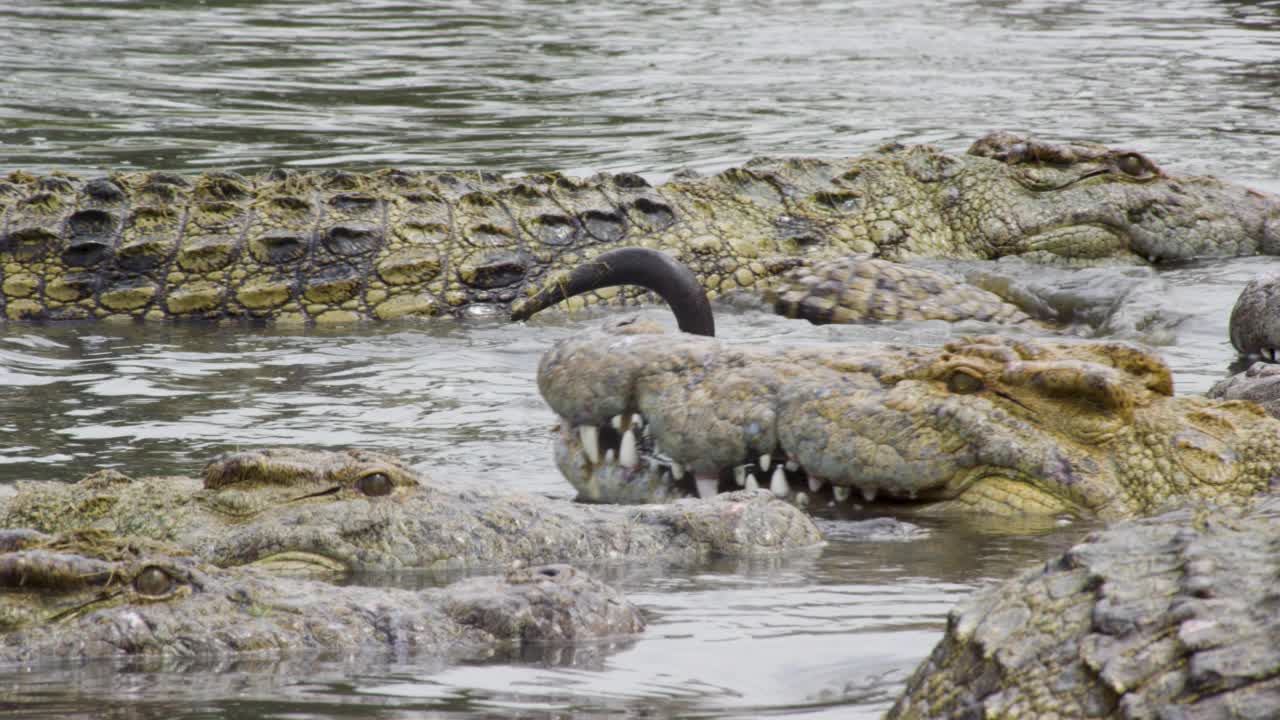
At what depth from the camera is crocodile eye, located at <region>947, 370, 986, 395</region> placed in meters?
4.84

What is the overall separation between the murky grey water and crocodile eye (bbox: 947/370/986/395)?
397 mm

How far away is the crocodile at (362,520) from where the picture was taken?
4.18m

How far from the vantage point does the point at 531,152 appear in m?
13.3

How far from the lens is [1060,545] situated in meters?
4.45

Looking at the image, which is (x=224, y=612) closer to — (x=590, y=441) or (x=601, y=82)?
(x=590, y=441)

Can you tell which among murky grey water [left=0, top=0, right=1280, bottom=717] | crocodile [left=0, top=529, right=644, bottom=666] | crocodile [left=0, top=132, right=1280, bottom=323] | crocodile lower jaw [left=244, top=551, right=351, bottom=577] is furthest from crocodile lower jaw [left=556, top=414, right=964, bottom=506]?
crocodile [left=0, top=132, right=1280, bottom=323]

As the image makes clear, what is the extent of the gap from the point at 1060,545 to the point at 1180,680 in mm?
2322

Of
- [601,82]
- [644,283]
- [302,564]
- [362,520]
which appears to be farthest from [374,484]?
[601,82]

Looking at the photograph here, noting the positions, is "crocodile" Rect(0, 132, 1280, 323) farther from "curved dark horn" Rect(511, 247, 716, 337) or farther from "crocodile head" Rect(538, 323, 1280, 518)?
"crocodile head" Rect(538, 323, 1280, 518)

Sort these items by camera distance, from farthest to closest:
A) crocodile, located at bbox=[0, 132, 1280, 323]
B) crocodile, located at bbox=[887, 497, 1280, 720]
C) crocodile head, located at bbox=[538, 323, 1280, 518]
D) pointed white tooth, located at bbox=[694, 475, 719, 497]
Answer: crocodile, located at bbox=[0, 132, 1280, 323], pointed white tooth, located at bbox=[694, 475, 719, 497], crocodile head, located at bbox=[538, 323, 1280, 518], crocodile, located at bbox=[887, 497, 1280, 720]

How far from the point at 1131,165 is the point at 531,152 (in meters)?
4.83

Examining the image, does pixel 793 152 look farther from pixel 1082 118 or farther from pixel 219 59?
pixel 219 59

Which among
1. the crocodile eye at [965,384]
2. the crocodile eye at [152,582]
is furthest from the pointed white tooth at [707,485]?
the crocodile eye at [152,582]

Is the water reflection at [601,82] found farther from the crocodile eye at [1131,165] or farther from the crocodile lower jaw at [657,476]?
the crocodile lower jaw at [657,476]
